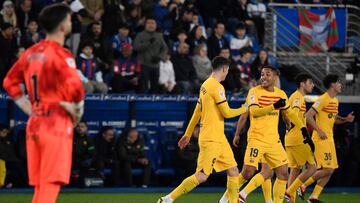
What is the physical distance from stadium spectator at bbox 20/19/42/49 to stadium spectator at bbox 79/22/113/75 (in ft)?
3.48

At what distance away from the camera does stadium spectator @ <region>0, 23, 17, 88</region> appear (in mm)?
19375

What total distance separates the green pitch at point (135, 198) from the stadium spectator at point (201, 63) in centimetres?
357

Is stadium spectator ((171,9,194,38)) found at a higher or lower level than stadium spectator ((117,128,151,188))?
higher

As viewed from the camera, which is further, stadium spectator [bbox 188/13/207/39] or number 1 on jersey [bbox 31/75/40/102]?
stadium spectator [bbox 188/13/207/39]

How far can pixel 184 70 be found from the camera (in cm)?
2105

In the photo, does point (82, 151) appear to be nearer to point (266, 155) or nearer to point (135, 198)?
Answer: point (135, 198)

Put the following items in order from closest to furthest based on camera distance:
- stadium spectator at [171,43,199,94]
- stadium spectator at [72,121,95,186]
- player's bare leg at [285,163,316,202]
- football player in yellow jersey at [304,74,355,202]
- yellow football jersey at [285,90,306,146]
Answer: yellow football jersey at [285,90,306,146]
player's bare leg at [285,163,316,202]
football player in yellow jersey at [304,74,355,202]
stadium spectator at [72,121,95,186]
stadium spectator at [171,43,199,94]

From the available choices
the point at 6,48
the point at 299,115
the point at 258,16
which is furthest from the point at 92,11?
the point at 299,115

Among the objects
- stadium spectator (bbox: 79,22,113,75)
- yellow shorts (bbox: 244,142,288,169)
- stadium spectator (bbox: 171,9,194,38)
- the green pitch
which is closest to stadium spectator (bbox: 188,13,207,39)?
stadium spectator (bbox: 171,9,194,38)

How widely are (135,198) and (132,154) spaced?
3.02m

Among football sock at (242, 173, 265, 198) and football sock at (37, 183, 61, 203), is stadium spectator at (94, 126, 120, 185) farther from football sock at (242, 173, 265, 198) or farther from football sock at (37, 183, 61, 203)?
football sock at (37, 183, 61, 203)

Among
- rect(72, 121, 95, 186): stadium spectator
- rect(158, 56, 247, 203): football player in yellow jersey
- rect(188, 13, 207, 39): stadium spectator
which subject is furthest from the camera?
rect(188, 13, 207, 39): stadium spectator

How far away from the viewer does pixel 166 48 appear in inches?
811

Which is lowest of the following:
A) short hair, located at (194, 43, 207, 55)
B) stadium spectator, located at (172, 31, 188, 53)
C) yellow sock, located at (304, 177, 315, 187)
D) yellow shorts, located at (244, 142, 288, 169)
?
yellow sock, located at (304, 177, 315, 187)
